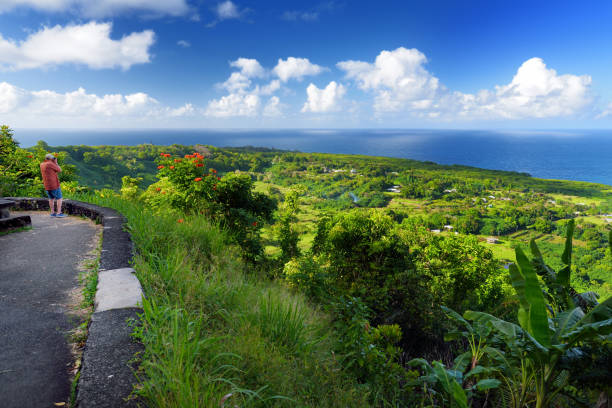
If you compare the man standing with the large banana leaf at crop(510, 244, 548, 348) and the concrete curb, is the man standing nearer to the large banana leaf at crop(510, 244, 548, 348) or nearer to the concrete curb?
the concrete curb

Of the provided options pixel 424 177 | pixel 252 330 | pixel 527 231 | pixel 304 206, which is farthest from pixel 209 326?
pixel 424 177

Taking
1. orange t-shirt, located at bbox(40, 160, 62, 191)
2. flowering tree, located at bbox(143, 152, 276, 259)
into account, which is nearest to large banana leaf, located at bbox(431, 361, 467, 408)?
flowering tree, located at bbox(143, 152, 276, 259)

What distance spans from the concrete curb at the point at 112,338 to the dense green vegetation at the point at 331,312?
0.41 ft

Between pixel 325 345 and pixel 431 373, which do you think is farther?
pixel 325 345

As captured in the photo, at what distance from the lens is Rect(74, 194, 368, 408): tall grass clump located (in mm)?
1660

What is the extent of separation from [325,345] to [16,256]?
4272 millimetres

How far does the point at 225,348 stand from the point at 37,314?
1841 millimetres

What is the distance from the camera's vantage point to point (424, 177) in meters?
95.8

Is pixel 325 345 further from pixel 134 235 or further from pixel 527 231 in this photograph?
pixel 527 231

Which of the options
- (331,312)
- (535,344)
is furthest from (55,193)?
(535,344)

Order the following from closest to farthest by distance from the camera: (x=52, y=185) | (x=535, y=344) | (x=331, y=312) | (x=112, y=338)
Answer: (x=112, y=338) < (x=535, y=344) < (x=331, y=312) < (x=52, y=185)

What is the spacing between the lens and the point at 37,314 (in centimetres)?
255

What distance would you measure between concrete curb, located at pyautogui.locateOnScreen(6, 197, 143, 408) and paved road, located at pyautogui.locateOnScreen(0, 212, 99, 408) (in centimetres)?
21

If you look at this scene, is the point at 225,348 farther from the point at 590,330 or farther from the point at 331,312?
the point at 590,330
